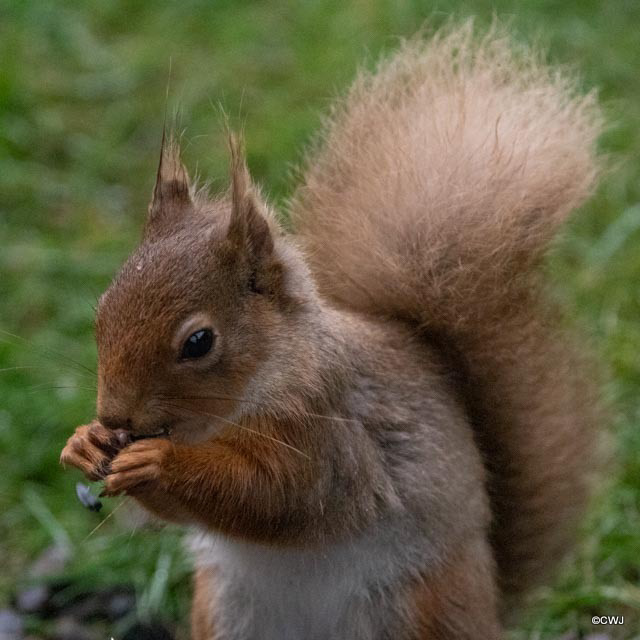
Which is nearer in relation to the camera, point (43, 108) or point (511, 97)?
point (511, 97)

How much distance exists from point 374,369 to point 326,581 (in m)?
0.32

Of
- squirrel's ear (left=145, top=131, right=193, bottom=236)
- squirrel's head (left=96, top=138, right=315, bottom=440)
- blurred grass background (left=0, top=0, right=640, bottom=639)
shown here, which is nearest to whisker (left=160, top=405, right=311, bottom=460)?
squirrel's head (left=96, top=138, right=315, bottom=440)

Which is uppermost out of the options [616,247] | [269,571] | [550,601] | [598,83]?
[598,83]

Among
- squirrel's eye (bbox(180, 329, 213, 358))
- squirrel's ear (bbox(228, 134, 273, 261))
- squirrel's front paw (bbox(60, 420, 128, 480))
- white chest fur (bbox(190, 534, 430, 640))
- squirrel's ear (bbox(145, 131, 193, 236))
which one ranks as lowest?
white chest fur (bbox(190, 534, 430, 640))

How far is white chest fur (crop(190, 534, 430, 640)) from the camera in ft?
6.56

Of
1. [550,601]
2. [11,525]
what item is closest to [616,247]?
[550,601]

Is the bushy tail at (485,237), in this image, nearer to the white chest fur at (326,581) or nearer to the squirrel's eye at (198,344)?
the white chest fur at (326,581)

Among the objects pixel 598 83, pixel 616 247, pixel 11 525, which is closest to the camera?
pixel 11 525

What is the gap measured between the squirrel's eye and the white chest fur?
1.02 ft

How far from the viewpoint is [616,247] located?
10.8ft

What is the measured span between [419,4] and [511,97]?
6.15ft

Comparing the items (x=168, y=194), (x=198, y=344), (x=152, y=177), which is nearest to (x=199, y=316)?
(x=198, y=344)

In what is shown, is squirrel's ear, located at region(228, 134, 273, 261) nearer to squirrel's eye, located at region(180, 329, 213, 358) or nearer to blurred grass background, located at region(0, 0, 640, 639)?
squirrel's eye, located at region(180, 329, 213, 358)

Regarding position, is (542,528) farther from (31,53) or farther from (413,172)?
(31,53)
